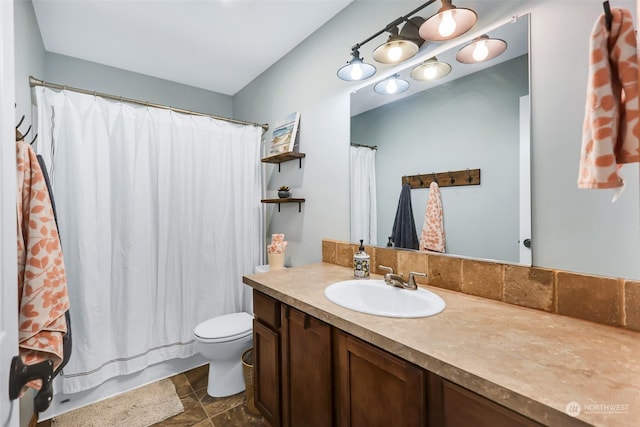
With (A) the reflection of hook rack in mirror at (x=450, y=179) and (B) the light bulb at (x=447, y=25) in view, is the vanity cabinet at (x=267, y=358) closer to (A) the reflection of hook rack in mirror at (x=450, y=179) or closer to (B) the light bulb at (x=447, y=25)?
(A) the reflection of hook rack in mirror at (x=450, y=179)

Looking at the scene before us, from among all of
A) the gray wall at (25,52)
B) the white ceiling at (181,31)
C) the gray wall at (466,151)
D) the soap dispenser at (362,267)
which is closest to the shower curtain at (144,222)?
the gray wall at (25,52)

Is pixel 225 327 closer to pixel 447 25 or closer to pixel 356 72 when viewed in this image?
pixel 356 72

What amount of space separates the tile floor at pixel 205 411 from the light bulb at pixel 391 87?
1989 mm

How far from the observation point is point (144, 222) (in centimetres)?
210

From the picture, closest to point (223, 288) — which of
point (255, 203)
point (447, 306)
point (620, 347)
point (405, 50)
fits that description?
point (255, 203)

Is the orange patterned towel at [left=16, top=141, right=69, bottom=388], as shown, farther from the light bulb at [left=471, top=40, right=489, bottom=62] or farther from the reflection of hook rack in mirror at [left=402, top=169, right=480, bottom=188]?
the light bulb at [left=471, top=40, right=489, bottom=62]

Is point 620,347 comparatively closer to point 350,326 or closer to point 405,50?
point 350,326

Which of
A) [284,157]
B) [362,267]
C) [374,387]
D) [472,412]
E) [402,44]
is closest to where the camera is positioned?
[472,412]

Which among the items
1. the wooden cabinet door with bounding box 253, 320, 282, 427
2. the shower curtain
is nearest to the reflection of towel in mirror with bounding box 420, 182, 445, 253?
the wooden cabinet door with bounding box 253, 320, 282, 427

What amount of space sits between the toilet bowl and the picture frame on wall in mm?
1395

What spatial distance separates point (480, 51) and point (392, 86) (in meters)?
0.46

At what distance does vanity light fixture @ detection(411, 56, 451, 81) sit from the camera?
4.49ft

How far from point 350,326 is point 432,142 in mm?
1000

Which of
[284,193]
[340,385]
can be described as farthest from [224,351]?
[284,193]
